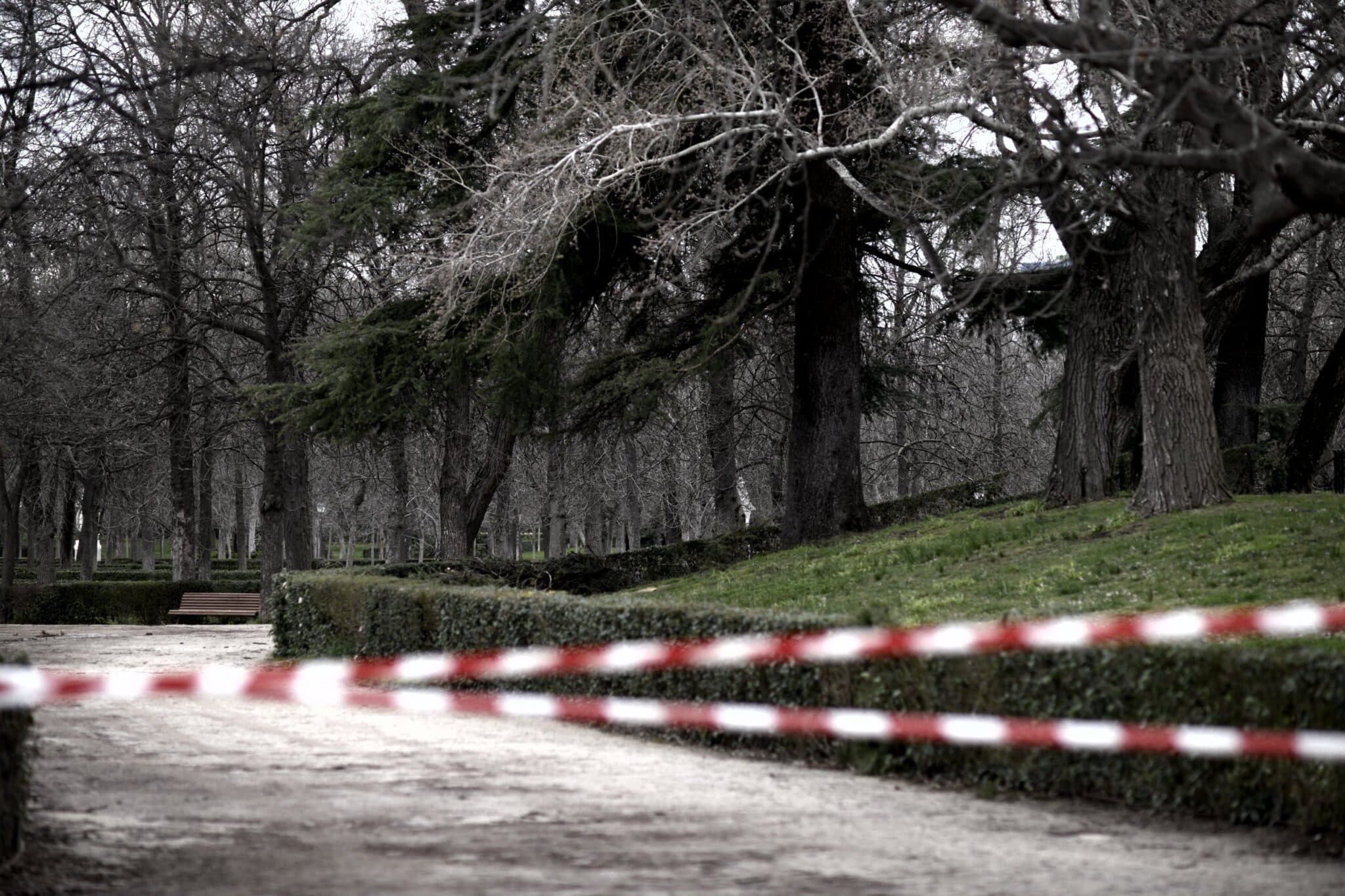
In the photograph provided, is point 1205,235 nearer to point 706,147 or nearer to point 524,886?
point 706,147

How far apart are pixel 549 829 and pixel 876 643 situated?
2.53 metres

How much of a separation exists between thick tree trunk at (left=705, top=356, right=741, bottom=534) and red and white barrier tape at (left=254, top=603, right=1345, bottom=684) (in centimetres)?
1469

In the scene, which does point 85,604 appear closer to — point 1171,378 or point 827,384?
point 827,384

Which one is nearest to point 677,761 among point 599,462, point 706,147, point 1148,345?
point 1148,345

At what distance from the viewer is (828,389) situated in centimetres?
2214

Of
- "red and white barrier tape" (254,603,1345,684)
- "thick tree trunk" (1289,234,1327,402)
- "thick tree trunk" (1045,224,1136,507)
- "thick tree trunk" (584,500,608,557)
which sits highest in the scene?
"thick tree trunk" (1289,234,1327,402)

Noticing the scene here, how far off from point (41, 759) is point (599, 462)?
1909 cm

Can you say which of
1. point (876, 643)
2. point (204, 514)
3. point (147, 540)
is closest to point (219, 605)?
point (204, 514)

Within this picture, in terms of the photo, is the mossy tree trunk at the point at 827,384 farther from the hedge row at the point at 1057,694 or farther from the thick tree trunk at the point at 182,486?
the thick tree trunk at the point at 182,486

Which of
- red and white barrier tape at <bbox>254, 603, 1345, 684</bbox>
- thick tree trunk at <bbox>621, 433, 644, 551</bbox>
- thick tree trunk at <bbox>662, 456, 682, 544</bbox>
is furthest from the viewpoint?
thick tree trunk at <bbox>662, 456, 682, 544</bbox>

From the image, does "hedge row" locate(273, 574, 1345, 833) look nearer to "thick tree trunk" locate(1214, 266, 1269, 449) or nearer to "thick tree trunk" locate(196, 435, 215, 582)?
"thick tree trunk" locate(1214, 266, 1269, 449)

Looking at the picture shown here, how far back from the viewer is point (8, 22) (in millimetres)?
16516

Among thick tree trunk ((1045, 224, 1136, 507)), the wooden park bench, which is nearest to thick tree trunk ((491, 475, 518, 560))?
the wooden park bench

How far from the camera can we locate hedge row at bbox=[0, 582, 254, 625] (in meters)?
29.7
